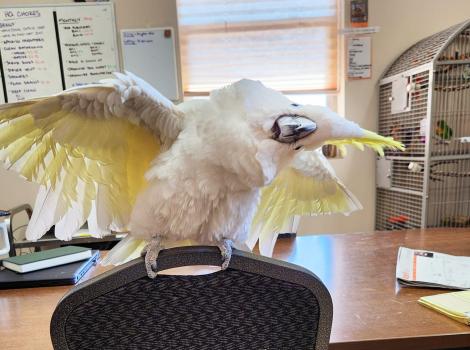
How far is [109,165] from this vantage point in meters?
0.69

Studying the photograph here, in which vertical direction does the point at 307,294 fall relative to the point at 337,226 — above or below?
above

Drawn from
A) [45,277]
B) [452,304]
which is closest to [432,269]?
[452,304]

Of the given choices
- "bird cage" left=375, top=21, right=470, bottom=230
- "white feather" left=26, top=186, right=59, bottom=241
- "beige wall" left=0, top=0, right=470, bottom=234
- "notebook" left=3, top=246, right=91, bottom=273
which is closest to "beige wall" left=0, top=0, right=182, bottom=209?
"beige wall" left=0, top=0, right=470, bottom=234

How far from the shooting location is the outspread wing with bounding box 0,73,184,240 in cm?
56

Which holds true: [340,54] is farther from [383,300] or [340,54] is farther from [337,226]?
[383,300]

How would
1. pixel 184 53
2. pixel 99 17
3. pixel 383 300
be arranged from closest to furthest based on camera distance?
1. pixel 383 300
2. pixel 99 17
3. pixel 184 53

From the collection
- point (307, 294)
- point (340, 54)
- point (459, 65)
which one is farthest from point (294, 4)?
point (307, 294)

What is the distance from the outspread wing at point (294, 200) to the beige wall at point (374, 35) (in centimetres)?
116

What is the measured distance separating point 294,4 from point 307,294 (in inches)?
74.9

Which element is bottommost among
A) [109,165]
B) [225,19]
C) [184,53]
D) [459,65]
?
[109,165]

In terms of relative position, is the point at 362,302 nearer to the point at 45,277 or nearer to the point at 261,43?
the point at 45,277

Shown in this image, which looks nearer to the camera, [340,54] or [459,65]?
[459,65]

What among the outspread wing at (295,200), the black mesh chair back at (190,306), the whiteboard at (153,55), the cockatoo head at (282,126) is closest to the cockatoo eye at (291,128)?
the cockatoo head at (282,126)

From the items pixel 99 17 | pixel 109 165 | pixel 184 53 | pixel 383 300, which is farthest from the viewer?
pixel 184 53
